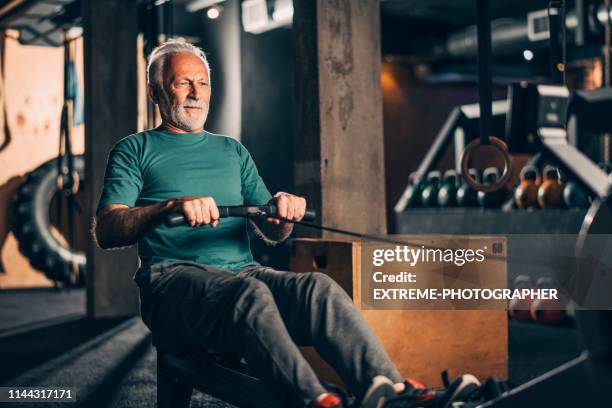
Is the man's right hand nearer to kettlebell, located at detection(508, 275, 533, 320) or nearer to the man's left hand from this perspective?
the man's left hand

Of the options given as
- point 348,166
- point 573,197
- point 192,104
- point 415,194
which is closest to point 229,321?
point 192,104

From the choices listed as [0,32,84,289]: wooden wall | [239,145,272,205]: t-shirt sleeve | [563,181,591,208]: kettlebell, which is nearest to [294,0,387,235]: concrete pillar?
[239,145,272,205]: t-shirt sleeve

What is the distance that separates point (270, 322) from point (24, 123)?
716 cm

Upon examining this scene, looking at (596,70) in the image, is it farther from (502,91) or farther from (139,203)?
(139,203)

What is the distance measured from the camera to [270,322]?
77.3 inches

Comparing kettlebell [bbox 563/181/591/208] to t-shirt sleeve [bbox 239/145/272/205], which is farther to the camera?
kettlebell [bbox 563/181/591/208]

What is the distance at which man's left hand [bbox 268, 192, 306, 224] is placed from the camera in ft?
7.33

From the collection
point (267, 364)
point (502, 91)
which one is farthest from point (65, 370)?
point (502, 91)

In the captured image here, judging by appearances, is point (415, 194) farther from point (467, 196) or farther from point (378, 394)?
point (378, 394)

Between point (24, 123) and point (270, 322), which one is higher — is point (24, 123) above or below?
above

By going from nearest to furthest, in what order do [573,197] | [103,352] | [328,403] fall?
1. [328,403]
2. [103,352]
3. [573,197]

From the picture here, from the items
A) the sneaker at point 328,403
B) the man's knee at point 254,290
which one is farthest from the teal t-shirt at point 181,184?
the sneaker at point 328,403

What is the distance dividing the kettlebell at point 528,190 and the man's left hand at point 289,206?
4.27 m

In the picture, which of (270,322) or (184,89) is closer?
(270,322)
